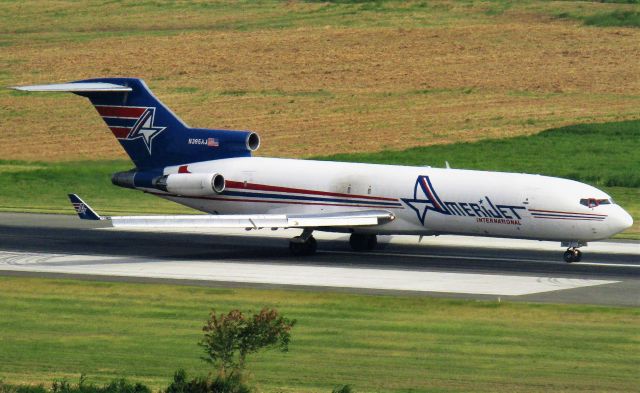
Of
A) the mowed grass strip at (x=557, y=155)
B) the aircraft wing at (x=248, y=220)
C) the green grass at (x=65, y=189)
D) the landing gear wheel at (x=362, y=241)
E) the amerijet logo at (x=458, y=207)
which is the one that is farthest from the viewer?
the mowed grass strip at (x=557, y=155)

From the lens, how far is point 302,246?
4931cm

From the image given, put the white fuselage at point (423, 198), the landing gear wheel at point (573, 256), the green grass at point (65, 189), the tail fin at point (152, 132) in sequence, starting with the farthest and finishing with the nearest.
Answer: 1. the green grass at point (65, 189)
2. the tail fin at point (152, 132)
3. the landing gear wheel at point (573, 256)
4. the white fuselage at point (423, 198)

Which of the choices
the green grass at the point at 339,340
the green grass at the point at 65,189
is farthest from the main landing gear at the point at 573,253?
the green grass at the point at 65,189

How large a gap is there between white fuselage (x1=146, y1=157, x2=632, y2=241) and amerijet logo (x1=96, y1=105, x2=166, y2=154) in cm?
152

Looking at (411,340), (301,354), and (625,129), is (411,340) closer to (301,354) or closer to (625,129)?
(301,354)

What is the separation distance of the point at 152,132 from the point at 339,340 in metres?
20.4

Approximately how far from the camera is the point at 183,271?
45.4 m

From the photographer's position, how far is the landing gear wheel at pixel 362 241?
50.6 meters

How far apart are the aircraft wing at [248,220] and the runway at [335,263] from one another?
1.22 m

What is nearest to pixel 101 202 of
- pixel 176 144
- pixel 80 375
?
pixel 176 144

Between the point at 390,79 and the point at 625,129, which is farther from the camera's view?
the point at 390,79

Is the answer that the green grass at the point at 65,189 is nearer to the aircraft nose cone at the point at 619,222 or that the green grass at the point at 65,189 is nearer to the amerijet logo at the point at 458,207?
the amerijet logo at the point at 458,207

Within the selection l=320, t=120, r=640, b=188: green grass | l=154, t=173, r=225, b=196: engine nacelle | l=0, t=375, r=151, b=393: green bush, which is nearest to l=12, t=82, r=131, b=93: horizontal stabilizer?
l=154, t=173, r=225, b=196: engine nacelle

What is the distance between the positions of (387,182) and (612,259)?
24.9ft
